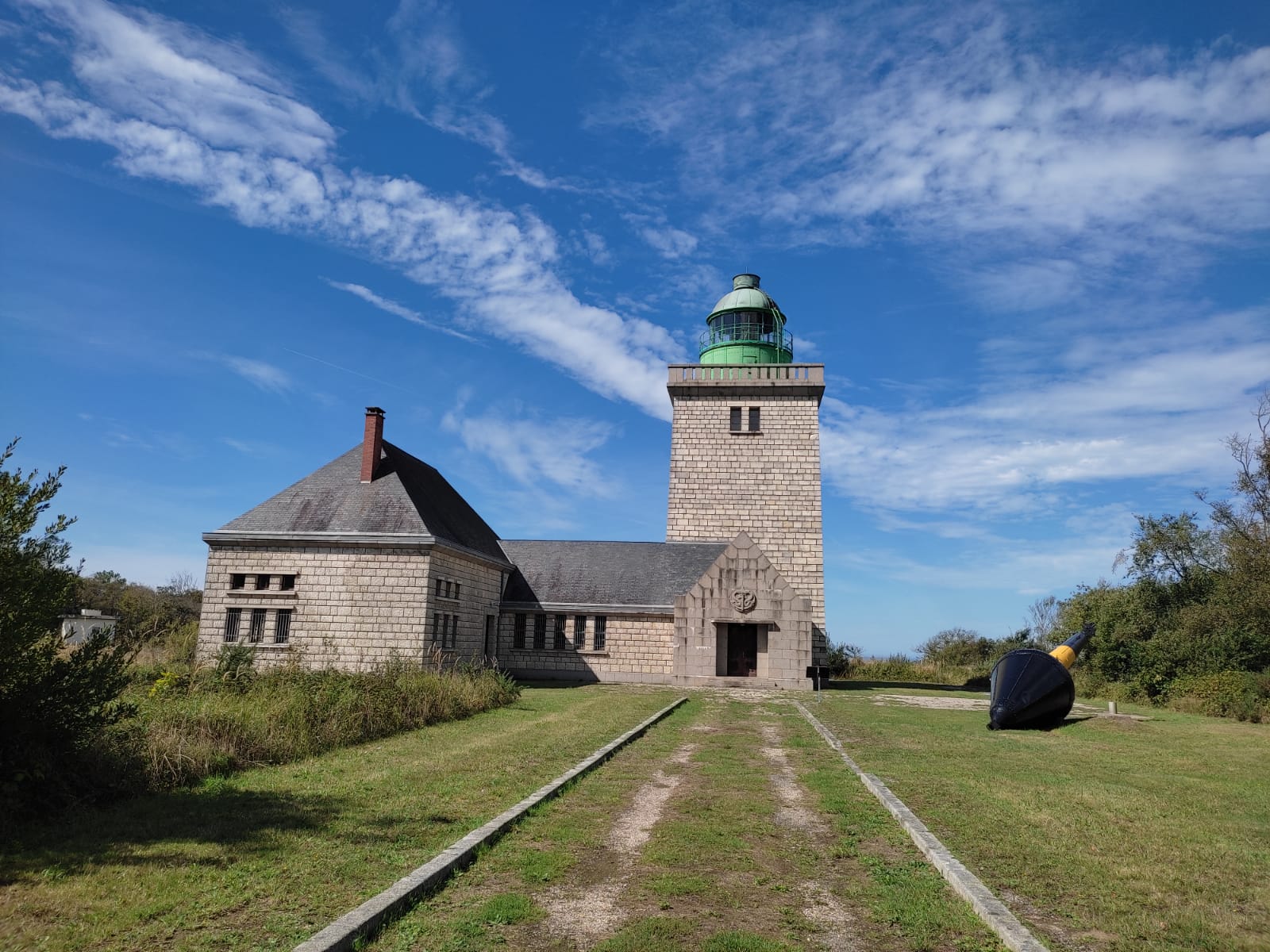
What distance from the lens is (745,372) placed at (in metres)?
34.8

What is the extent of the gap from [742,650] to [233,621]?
1707 cm

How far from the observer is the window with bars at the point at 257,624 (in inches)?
919

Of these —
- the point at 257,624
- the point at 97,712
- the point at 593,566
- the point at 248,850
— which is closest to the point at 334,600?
the point at 257,624

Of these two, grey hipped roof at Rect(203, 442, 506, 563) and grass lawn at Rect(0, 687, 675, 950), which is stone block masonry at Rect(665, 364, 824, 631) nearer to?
grey hipped roof at Rect(203, 442, 506, 563)

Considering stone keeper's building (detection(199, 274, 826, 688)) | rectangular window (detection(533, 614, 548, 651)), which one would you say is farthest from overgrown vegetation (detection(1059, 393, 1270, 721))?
rectangular window (detection(533, 614, 548, 651))

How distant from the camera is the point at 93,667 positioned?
25.2 ft

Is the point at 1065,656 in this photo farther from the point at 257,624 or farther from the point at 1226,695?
the point at 257,624

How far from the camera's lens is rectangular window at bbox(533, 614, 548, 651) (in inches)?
1166

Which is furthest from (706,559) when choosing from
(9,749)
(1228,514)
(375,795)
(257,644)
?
(9,749)

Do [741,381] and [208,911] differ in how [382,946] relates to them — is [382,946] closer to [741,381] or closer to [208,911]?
[208,911]

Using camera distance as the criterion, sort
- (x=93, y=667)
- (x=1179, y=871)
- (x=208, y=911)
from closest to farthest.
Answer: (x=208, y=911) < (x=1179, y=871) < (x=93, y=667)

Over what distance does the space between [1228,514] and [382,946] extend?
113 ft

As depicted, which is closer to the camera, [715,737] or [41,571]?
[41,571]

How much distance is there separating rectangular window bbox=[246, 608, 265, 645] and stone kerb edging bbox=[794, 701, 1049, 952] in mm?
19988
